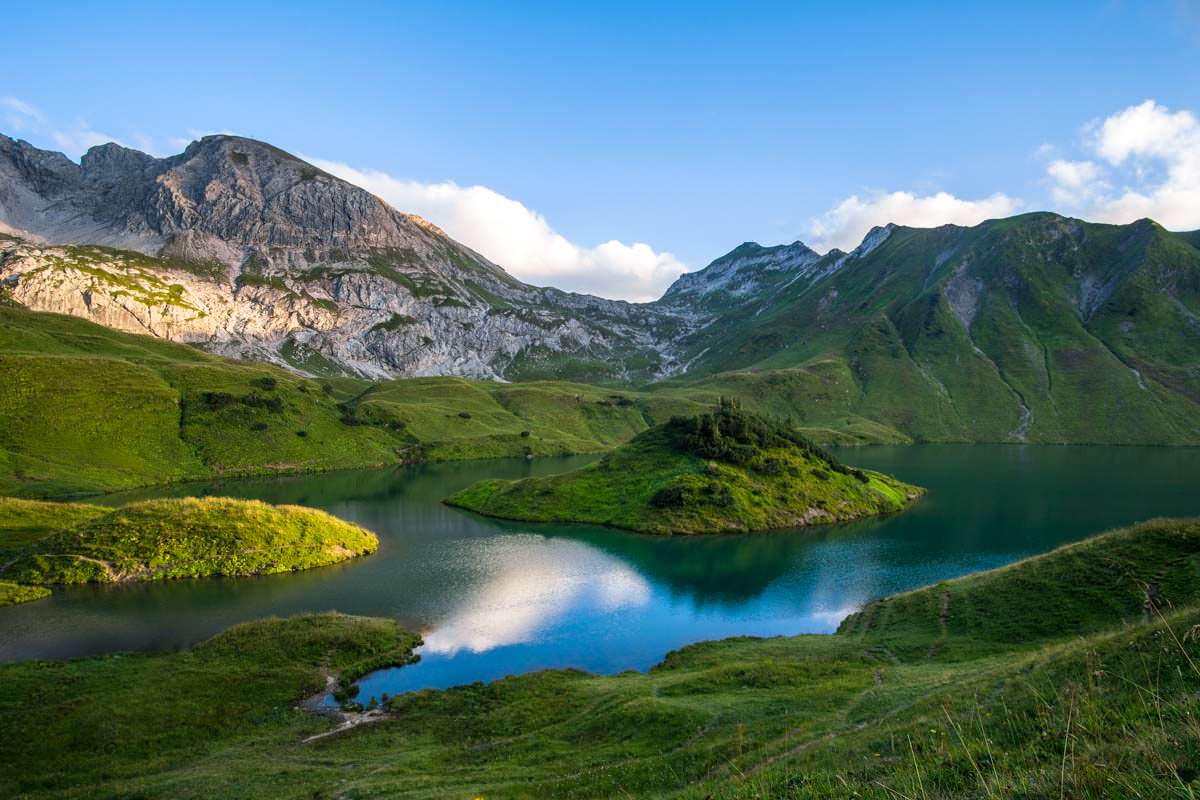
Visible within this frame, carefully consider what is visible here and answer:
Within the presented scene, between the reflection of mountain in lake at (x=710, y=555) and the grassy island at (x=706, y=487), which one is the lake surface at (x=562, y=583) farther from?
the grassy island at (x=706, y=487)

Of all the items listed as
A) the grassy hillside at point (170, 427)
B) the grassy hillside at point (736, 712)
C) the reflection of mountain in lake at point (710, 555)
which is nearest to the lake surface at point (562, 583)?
the reflection of mountain in lake at point (710, 555)

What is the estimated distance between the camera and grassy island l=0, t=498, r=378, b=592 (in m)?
62.1

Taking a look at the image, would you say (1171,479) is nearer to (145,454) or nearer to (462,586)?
(462,586)

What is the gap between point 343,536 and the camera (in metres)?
77.4

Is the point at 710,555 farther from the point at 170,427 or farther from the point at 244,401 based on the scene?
the point at 244,401

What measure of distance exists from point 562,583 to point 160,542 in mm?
43983

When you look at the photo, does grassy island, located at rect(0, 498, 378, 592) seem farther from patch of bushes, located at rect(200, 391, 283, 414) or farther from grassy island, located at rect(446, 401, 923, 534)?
patch of bushes, located at rect(200, 391, 283, 414)

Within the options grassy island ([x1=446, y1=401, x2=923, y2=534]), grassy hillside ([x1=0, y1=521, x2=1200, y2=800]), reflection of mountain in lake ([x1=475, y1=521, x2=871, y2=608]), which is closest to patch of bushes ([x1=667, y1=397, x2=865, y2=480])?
grassy island ([x1=446, y1=401, x2=923, y2=534])

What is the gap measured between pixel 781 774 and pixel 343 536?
2846 inches

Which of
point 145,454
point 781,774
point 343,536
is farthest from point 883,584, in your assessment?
point 145,454

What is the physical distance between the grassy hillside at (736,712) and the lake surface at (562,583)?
18.6ft

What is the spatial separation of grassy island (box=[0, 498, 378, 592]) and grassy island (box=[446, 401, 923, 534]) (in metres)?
36.7

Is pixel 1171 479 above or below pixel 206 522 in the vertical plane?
above

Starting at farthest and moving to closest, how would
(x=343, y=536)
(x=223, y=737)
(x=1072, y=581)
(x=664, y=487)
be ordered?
(x=664, y=487)
(x=343, y=536)
(x=1072, y=581)
(x=223, y=737)
